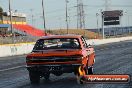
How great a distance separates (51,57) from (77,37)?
172 centimetres

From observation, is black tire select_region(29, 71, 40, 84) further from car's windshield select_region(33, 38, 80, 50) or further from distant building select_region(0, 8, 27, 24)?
distant building select_region(0, 8, 27, 24)

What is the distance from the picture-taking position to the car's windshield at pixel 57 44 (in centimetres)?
1401

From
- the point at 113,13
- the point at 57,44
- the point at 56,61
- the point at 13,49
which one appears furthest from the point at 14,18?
the point at 56,61

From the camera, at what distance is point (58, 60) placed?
1313 cm

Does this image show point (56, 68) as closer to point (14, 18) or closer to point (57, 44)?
point (57, 44)

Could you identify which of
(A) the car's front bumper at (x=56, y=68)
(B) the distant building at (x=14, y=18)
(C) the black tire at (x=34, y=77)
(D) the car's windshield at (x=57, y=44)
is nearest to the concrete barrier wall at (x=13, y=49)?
(D) the car's windshield at (x=57, y=44)

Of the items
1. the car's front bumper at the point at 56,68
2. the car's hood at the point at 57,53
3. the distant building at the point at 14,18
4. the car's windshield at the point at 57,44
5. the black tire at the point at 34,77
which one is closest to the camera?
the car's front bumper at the point at 56,68

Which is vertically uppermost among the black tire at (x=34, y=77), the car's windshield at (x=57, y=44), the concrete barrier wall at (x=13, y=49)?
the car's windshield at (x=57, y=44)

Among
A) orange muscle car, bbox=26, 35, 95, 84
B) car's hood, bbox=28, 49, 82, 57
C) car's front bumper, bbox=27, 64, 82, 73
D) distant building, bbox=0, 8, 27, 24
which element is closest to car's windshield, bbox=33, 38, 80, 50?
orange muscle car, bbox=26, 35, 95, 84

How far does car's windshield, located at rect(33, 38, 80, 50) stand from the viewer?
551 inches

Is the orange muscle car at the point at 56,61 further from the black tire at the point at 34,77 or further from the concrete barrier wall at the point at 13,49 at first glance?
the concrete barrier wall at the point at 13,49

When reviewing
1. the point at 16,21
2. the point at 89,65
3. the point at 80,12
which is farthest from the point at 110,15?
the point at 89,65

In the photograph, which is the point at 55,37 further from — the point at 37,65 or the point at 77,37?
the point at 37,65

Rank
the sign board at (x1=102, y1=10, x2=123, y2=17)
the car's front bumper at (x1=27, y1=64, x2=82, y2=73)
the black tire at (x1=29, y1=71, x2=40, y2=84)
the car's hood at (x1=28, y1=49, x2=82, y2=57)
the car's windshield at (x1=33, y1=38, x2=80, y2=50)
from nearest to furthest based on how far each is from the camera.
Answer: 1. the car's front bumper at (x1=27, y1=64, x2=82, y2=73)
2. the car's hood at (x1=28, y1=49, x2=82, y2=57)
3. the black tire at (x1=29, y1=71, x2=40, y2=84)
4. the car's windshield at (x1=33, y1=38, x2=80, y2=50)
5. the sign board at (x1=102, y1=10, x2=123, y2=17)
